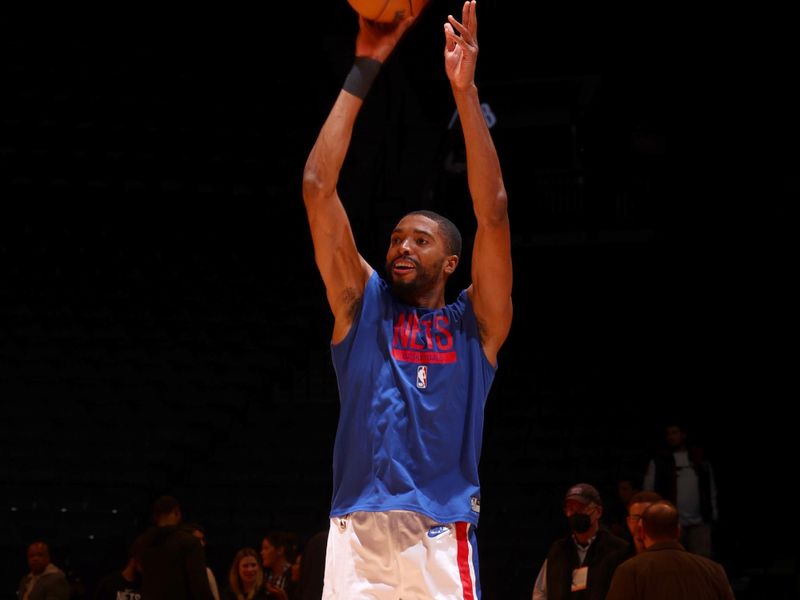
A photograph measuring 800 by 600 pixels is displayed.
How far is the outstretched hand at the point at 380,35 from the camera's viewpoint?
125 inches

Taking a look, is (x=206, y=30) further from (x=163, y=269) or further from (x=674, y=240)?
(x=674, y=240)

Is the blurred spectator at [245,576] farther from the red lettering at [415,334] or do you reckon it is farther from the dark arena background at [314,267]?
the red lettering at [415,334]

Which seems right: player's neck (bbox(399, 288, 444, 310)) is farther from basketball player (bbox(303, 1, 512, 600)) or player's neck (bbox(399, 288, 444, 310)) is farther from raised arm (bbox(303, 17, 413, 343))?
raised arm (bbox(303, 17, 413, 343))

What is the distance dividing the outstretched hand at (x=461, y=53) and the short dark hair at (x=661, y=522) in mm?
2891

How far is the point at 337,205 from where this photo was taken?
3078mm

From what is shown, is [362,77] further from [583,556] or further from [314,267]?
Result: [314,267]

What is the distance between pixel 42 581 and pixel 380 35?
21.3ft

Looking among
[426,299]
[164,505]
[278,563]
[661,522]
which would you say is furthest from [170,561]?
[426,299]

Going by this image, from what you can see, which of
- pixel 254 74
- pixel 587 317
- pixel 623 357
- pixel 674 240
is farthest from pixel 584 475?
pixel 254 74

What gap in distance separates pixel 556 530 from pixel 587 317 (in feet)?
16.3

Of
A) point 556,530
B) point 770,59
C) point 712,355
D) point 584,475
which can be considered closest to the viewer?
point 556,530

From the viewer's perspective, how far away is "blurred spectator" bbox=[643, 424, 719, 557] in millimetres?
9695

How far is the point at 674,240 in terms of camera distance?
51.1 ft

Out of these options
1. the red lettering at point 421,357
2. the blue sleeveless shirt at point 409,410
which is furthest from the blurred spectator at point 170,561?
the red lettering at point 421,357
